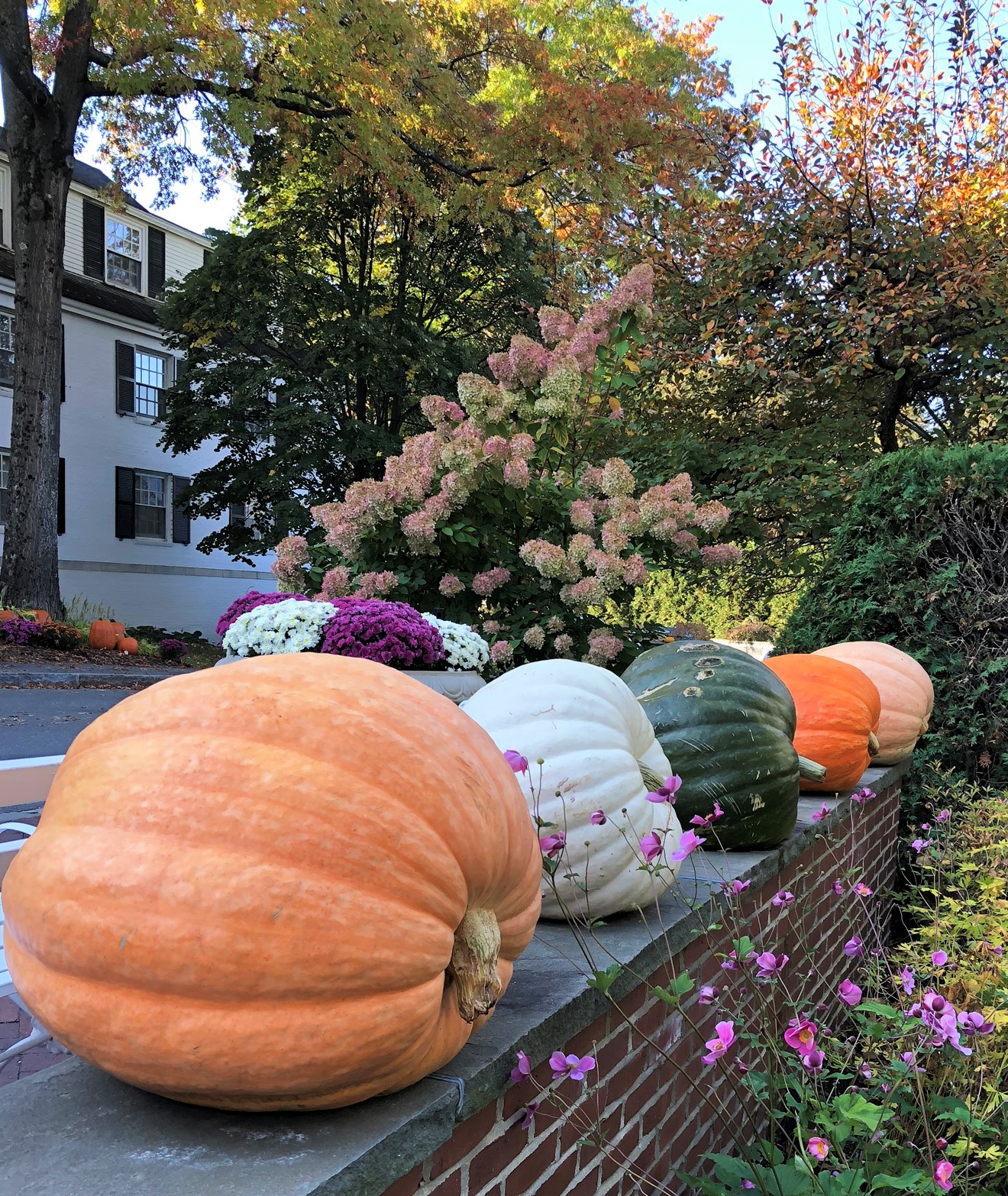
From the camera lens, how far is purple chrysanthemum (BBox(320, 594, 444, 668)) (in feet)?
16.4

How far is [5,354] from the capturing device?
74.0 feet

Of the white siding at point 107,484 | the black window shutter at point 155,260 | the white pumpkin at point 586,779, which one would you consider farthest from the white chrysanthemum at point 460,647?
the black window shutter at point 155,260

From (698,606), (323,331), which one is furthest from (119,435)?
(698,606)

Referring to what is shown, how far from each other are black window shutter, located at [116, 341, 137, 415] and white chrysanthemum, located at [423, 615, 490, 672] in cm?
2224

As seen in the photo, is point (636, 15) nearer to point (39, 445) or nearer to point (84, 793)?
point (39, 445)

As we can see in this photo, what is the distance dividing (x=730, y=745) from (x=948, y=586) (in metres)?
3.08

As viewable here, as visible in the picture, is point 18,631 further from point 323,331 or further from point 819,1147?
point 819,1147

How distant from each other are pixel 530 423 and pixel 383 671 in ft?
15.1

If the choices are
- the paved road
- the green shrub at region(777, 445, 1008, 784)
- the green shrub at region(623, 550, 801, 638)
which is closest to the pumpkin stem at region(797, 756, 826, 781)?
the green shrub at region(777, 445, 1008, 784)

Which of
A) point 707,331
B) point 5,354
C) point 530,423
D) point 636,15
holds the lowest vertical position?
point 530,423

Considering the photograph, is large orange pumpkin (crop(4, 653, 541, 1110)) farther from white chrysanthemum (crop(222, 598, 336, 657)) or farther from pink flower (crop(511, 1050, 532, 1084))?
white chrysanthemum (crop(222, 598, 336, 657))

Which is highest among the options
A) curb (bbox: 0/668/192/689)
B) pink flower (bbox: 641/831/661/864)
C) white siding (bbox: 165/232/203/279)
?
white siding (bbox: 165/232/203/279)

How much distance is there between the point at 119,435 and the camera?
24.9 meters

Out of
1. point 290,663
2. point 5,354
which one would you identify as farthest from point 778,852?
point 5,354
